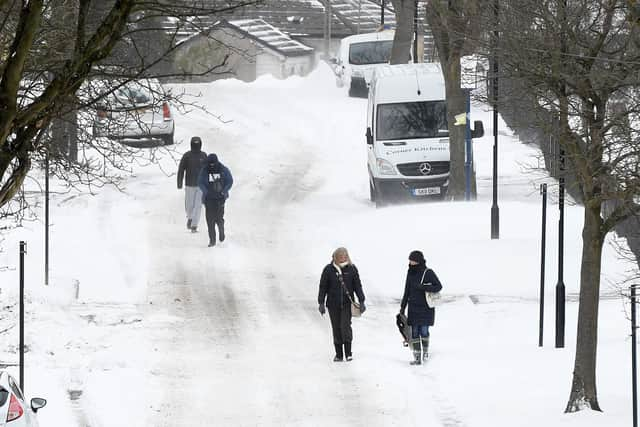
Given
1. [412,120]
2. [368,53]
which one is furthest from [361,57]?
[412,120]

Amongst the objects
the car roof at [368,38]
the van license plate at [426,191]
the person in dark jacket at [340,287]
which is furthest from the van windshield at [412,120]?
the car roof at [368,38]

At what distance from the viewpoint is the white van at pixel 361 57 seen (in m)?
46.3

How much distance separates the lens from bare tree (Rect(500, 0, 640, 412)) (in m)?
12.5

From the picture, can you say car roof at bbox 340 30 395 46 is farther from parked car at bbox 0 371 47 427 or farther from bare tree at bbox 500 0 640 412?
parked car at bbox 0 371 47 427

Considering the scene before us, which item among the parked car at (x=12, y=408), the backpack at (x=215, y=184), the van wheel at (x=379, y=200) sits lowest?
the parked car at (x=12, y=408)

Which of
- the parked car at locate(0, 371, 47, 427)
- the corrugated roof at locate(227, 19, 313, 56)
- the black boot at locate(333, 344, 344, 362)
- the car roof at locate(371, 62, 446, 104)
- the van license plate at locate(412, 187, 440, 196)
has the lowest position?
the black boot at locate(333, 344, 344, 362)

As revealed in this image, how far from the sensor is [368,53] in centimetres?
4709

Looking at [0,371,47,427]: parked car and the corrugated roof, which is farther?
the corrugated roof

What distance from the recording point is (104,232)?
77.4 feet

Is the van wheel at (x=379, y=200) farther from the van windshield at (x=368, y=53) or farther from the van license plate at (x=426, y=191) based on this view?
the van windshield at (x=368, y=53)

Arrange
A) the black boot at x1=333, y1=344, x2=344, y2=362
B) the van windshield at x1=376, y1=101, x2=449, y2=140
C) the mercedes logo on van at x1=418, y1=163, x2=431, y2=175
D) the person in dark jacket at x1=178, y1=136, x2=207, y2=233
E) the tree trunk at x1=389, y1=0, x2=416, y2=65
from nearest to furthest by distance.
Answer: the black boot at x1=333, y1=344, x2=344, y2=362 < the person in dark jacket at x1=178, y1=136, x2=207, y2=233 < the mercedes logo on van at x1=418, y1=163, x2=431, y2=175 < the van windshield at x1=376, y1=101, x2=449, y2=140 < the tree trunk at x1=389, y1=0, x2=416, y2=65

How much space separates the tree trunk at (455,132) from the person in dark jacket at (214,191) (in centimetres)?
504

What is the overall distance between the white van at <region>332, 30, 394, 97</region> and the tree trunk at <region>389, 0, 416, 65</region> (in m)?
3.23

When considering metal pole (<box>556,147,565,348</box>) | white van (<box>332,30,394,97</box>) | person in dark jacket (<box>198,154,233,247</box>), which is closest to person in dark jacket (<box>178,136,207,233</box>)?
person in dark jacket (<box>198,154,233,247</box>)
